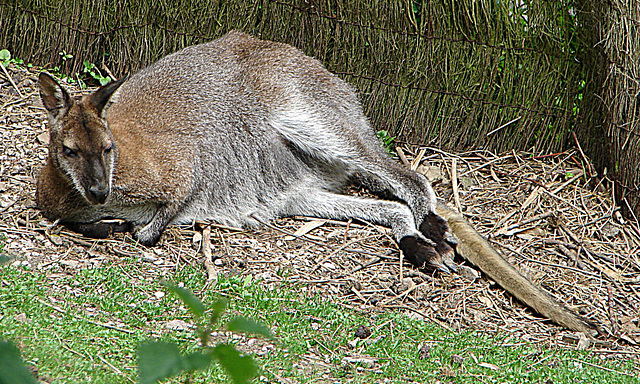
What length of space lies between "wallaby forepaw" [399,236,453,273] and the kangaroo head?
203 cm

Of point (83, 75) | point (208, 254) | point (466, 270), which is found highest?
point (83, 75)

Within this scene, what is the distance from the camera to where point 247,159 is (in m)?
5.06

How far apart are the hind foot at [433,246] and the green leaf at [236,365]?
3321 mm

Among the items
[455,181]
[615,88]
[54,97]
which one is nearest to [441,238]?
[455,181]

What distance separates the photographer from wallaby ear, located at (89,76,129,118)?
402 centimetres

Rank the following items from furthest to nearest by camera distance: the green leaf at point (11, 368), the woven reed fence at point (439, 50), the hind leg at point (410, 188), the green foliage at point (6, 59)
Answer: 1. the green foliage at point (6, 59)
2. the woven reed fence at point (439, 50)
3. the hind leg at point (410, 188)
4. the green leaf at point (11, 368)

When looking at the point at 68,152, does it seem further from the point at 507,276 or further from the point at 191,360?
the point at 191,360

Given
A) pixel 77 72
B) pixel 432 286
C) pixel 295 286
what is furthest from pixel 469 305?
pixel 77 72

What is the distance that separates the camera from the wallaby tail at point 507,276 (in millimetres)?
3963

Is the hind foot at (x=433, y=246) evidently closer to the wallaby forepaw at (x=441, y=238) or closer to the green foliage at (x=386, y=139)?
the wallaby forepaw at (x=441, y=238)

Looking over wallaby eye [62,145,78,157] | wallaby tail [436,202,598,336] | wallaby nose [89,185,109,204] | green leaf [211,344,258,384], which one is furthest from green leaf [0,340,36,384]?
wallaby tail [436,202,598,336]

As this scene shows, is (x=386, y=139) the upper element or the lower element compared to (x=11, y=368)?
lower

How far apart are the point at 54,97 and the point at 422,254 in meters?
2.56

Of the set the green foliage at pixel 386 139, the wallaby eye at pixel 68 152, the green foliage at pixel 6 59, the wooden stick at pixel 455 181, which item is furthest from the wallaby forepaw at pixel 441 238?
the green foliage at pixel 6 59
